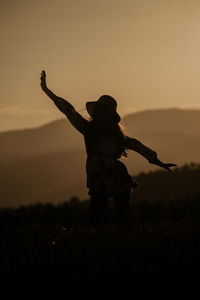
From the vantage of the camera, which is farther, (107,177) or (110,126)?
(110,126)

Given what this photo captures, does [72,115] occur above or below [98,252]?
above

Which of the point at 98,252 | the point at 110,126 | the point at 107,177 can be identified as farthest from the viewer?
the point at 110,126

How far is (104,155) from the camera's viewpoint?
34.2 ft

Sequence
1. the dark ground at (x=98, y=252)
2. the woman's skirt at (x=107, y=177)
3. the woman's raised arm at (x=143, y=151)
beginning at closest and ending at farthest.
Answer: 1. the dark ground at (x=98, y=252)
2. the woman's skirt at (x=107, y=177)
3. the woman's raised arm at (x=143, y=151)

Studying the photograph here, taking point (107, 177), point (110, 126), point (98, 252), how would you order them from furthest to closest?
point (110, 126) < point (107, 177) < point (98, 252)

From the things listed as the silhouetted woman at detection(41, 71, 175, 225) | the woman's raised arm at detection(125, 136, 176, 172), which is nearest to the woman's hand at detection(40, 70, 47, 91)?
the silhouetted woman at detection(41, 71, 175, 225)

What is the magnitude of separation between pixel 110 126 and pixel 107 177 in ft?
2.56

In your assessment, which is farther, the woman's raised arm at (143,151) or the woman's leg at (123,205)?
the woman's raised arm at (143,151)

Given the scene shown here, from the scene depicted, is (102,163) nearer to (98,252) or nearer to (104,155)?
(104,155)

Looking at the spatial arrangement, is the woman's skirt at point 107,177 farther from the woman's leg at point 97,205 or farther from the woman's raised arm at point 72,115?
the woman's raised arm at point 72,115

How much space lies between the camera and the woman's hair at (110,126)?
1045 centimetres

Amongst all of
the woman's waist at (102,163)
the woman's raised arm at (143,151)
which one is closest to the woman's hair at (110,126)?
the woman's raised arm at (143,151)

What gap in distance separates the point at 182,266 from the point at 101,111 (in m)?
4.02

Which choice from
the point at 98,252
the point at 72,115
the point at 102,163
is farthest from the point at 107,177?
the point at 98,252
